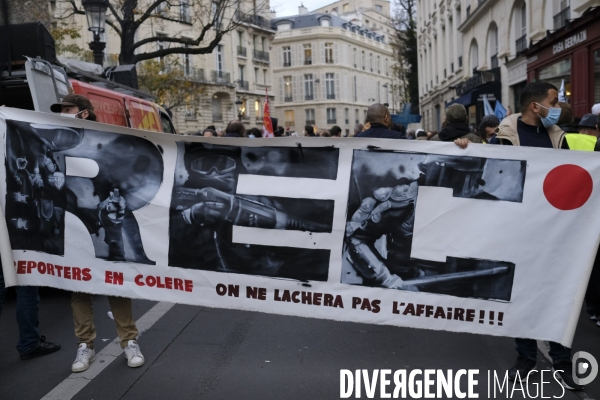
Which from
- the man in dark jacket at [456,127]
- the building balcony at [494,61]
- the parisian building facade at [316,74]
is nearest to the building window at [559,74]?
the building balcony at [494,61]

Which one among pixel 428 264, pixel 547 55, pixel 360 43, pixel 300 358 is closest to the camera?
pixel 428 264

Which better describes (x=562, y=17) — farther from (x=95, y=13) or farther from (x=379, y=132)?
(x=379, y=132)

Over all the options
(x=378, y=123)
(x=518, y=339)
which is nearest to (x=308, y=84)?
(x=378, y=123)

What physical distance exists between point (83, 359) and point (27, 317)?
0.62 meters

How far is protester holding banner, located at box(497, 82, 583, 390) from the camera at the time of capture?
4.25 m

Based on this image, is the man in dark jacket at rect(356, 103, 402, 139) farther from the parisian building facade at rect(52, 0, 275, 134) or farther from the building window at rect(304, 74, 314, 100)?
the building window at rect(304, 74, 314, 100)

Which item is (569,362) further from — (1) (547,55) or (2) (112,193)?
(1) (547,55)

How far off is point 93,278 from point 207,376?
106 cm

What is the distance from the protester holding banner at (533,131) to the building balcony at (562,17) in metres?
11.5

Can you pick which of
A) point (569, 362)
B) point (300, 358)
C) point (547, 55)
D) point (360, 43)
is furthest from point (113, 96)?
point (360, 43)

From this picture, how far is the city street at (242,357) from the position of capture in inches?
165

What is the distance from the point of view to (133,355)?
465cm

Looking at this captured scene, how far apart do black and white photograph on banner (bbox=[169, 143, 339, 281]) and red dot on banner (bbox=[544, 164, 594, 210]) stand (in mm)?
1387

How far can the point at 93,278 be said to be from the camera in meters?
4.46
